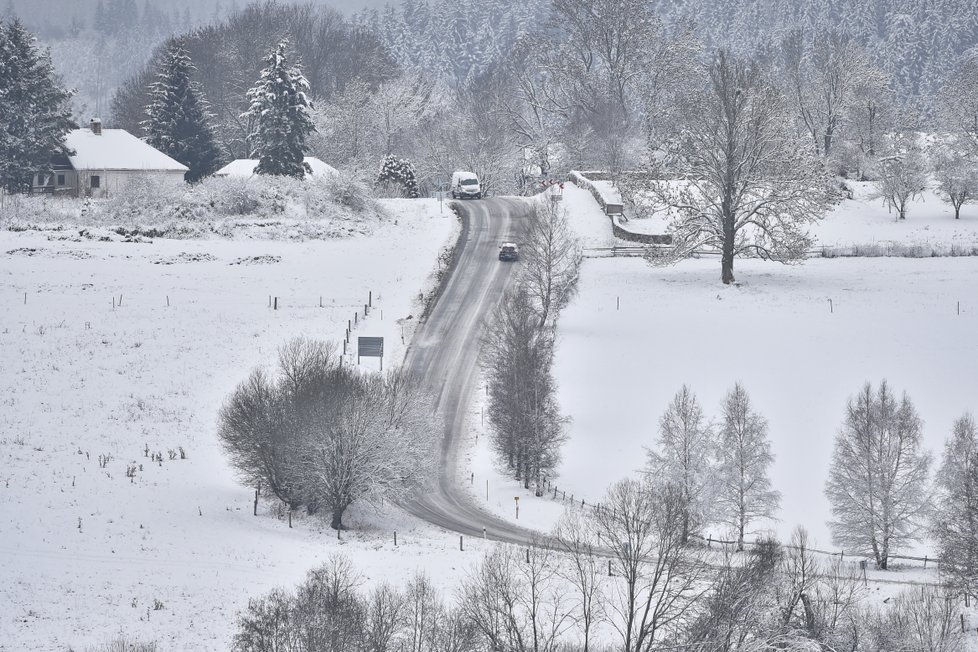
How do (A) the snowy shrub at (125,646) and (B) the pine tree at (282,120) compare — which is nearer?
(A) the snowy shrub at (125,646)

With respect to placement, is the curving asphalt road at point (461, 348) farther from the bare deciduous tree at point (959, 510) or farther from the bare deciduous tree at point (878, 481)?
the bare deciduous tree at point (959, 510)

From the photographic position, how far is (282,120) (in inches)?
3135

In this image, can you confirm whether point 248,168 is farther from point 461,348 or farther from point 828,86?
point 828,86

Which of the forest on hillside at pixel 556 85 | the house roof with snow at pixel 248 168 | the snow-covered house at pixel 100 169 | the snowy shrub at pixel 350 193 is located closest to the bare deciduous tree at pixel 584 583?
the snowy shrub at pixel 350 193

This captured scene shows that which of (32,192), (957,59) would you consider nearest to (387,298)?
(32,192)

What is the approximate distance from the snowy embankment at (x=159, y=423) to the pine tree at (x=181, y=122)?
20712mm

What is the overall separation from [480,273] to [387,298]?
257 inches

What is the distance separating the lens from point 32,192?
78.4 meters

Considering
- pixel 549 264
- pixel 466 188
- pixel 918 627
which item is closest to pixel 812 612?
pixel 918 627

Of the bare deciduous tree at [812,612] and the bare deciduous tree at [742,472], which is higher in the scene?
the bare deciduous tree at [742,472]

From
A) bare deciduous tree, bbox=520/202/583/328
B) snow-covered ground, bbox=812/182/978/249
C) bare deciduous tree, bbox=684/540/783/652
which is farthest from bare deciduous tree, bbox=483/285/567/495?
snow-covered ground, bbox=812/182/978/249

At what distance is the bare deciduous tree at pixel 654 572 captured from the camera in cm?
2577

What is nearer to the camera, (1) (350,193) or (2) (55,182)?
(1) (350,193)

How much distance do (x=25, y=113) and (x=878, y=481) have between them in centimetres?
5960
